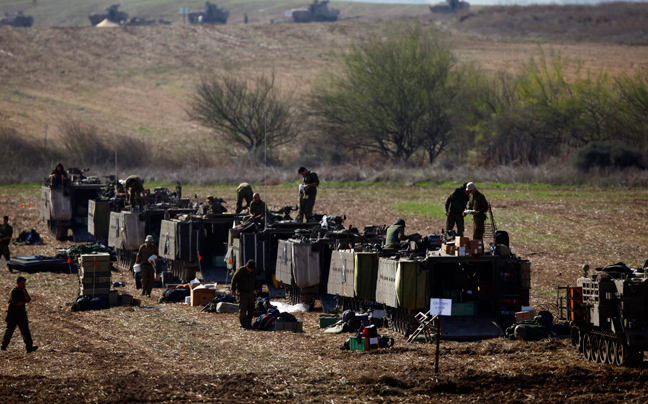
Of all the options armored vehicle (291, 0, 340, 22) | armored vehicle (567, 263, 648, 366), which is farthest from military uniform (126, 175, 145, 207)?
armored vehicle (291, 0, 340, 22)

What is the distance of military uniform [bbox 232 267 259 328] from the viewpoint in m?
17.5

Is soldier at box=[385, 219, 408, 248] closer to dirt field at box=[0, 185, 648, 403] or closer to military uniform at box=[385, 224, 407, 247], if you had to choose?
military uniform at box=[385, 224, 407, 247]

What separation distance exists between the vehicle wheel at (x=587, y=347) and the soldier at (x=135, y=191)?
51.9 feet

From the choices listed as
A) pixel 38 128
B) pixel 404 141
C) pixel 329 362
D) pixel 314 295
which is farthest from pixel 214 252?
pixel 38 128

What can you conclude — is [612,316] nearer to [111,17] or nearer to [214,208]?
[214,208]

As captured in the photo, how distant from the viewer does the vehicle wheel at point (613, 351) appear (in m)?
13.4

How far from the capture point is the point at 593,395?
39.5 feet

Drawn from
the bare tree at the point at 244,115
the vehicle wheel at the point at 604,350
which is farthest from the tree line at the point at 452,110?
the vehicle wheel at the point at 604,350

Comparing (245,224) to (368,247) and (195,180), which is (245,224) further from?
(195,180)

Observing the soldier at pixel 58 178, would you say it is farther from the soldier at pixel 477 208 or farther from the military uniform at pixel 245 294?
the soldier at pixel 477 208

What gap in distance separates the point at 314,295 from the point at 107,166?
4216 centimetres

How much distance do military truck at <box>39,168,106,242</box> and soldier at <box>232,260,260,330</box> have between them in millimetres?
15631

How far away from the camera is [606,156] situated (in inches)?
1816

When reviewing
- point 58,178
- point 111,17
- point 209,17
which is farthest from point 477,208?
point 209,17
